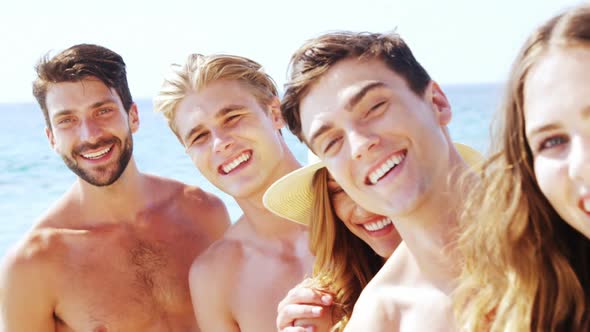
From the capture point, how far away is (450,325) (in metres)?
2.57

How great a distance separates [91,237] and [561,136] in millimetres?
3109

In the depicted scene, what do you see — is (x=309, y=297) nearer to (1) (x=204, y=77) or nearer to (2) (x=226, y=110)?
(2) (x=226, y=110)

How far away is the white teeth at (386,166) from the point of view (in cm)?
266

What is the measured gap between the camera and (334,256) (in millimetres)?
3227

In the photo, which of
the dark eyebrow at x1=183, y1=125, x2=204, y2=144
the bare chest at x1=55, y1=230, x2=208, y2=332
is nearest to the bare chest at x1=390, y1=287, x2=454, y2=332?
the dark eyebrow at x1=183, y1=125, x2=204, y2=144

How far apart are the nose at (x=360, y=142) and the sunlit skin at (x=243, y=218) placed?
3.70ft

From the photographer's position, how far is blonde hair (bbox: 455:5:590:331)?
7.04ft

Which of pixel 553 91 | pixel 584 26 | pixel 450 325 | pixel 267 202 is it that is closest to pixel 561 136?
pixel 553 91

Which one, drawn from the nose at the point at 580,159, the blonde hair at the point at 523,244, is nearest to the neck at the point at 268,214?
the blonde hair at the point at 523,244

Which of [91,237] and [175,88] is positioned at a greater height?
[175,88]

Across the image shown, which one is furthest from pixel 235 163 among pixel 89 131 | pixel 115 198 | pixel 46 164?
pixel 46 164

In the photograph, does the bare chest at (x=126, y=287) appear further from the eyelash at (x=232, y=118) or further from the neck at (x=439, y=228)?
the neck at (x=439, y=228)

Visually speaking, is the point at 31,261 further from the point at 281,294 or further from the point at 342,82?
the point at 342,82

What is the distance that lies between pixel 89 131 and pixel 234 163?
98 centimetres
